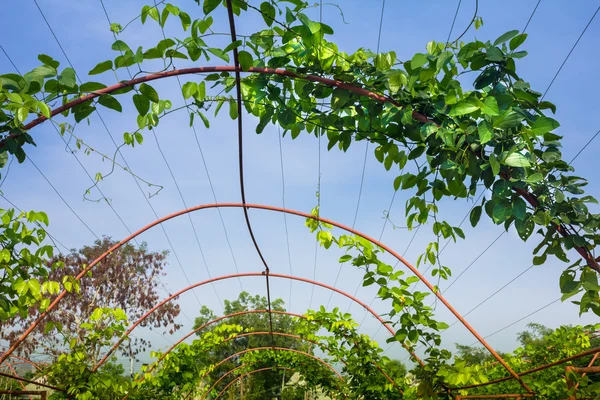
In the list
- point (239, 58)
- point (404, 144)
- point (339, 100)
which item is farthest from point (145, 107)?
point (404, 144)

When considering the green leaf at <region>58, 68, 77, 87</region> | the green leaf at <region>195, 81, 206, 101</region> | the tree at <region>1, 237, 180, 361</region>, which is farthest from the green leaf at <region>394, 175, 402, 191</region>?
the tree at <region>1, 237, 180, 361</region>

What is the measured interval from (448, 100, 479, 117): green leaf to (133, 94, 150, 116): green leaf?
3.76 ft

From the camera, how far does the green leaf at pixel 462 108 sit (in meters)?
1.60

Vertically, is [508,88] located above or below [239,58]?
below

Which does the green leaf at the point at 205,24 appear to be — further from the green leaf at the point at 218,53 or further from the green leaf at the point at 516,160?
the green leaf at the point at 516,160

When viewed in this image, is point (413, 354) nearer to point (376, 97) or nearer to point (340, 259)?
point (340, 259)

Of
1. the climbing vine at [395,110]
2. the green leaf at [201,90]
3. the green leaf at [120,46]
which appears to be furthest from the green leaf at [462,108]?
the green leaf at [120,46]

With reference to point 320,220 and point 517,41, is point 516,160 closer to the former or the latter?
point 517,41

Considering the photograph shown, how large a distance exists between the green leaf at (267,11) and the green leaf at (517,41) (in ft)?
2.79

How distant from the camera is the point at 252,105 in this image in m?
2.35

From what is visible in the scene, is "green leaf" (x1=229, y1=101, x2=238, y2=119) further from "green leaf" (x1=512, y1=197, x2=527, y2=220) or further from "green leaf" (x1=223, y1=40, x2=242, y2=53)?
"green leaf" (x1=512, y1=197, x2=527, y2=220)

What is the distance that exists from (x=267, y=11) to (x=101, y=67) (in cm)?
65

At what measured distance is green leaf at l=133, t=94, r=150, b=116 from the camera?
1.88 metres

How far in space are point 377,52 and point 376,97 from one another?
208 mm
